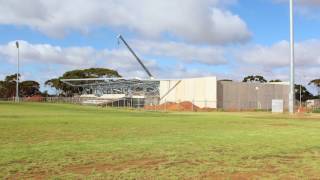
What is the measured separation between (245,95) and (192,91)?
34.5 ft

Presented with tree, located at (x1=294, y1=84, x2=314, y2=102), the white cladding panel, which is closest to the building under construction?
the white cladding panel

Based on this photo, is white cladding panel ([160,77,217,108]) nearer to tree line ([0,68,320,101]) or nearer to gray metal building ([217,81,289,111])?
gray metal building ([217,81,289,111])

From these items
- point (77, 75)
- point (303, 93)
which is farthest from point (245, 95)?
point (77, 75)

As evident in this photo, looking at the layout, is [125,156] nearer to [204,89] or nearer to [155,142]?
[155,142]

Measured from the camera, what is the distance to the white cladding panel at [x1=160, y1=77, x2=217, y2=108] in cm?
9719

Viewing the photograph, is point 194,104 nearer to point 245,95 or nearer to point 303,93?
point 245,95

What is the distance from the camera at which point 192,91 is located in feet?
335

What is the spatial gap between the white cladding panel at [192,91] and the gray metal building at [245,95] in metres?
2.00

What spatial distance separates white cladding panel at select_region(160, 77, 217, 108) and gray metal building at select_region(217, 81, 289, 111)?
1997mm

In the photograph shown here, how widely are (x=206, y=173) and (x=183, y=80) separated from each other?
91.9 m

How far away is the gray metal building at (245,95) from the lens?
9950 cm

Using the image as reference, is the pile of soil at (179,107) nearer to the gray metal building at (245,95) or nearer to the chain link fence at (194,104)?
the chain link fence at (194,104)

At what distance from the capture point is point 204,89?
9919cm

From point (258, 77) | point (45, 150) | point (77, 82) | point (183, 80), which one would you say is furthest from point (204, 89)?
point (45, 150)
